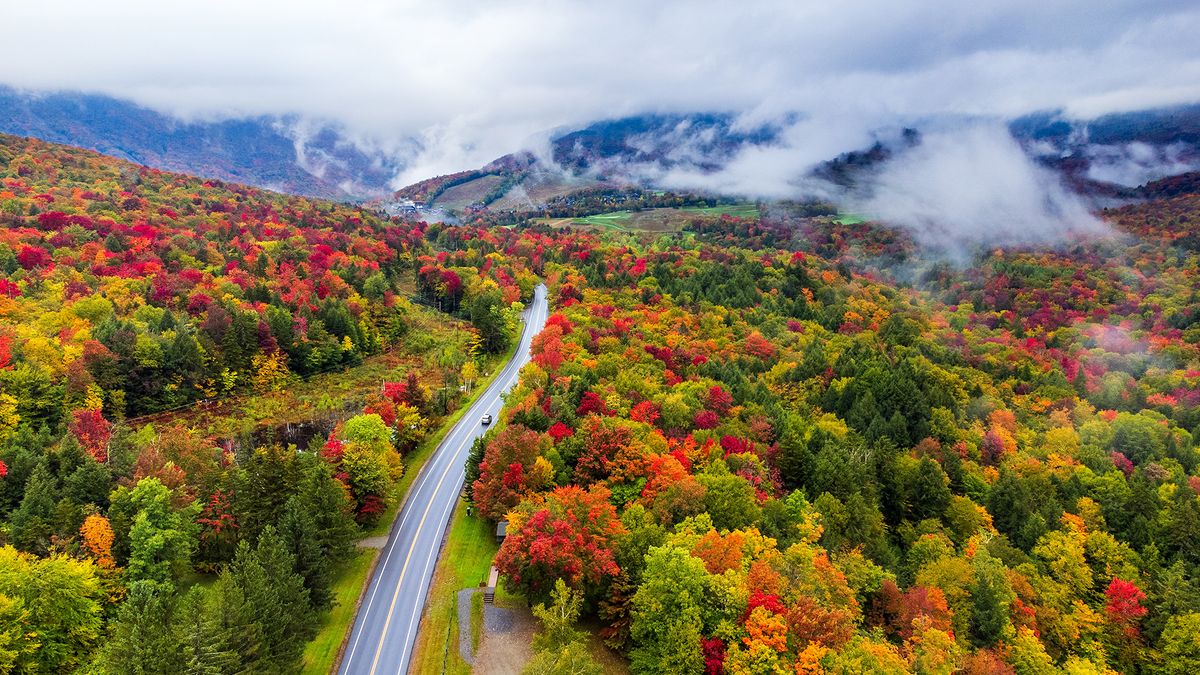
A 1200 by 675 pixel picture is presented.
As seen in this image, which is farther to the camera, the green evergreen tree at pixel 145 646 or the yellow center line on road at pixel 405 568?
the yellow center line on road at pixel 405 568

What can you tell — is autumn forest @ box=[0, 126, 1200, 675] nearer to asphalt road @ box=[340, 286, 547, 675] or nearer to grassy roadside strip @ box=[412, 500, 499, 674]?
asphalt road @ box=[340, 286, 547, 675]

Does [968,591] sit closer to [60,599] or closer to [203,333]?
[60,599]

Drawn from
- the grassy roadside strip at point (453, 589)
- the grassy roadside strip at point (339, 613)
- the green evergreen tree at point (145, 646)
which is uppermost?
the green evergreen tree at point (145, 646)

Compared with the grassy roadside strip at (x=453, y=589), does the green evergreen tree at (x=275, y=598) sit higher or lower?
higher

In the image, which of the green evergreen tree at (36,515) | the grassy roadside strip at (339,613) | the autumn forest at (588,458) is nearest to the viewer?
the autumn forest at (588,458)

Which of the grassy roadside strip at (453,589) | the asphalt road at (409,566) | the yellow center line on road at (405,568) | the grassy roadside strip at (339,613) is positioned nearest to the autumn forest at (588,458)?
the grassy roadside strip at (339,613)

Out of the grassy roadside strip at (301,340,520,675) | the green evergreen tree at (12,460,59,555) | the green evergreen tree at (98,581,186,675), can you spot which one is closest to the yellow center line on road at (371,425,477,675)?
the grassy roadside strip at (301,340,520,675)

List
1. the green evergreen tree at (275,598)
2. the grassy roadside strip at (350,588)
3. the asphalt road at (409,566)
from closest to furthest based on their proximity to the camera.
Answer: the green evergreen tree at (275,598) → the grassy roadside strip at (350,588) → the asphalt road at (409,566)

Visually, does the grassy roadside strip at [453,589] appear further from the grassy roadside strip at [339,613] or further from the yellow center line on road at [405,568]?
the grassy roadside strip at [339,613]
